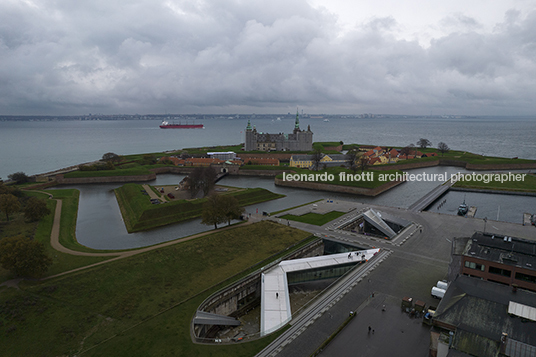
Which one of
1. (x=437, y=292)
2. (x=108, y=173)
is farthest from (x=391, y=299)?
(x=108, y=173)

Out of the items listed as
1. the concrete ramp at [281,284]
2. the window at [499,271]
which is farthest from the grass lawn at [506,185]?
the window at [499,271]

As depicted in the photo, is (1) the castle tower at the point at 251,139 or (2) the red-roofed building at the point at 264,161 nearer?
(2) the red-roofed building at the point at 264,161

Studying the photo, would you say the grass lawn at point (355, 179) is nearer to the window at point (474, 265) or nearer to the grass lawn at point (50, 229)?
the window at point (474, 265)

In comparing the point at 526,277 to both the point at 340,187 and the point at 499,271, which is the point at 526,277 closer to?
the point at 499,271

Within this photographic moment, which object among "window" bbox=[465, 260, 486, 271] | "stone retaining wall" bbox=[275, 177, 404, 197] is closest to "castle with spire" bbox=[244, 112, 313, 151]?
"stone retaining wall" bbox=[275, 177, 404, 197]

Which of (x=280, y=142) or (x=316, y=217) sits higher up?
(x=280, y=142)

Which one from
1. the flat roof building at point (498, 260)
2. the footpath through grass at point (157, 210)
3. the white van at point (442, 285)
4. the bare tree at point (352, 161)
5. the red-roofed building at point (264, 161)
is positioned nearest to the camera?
the flat roof building at point (498, 260)

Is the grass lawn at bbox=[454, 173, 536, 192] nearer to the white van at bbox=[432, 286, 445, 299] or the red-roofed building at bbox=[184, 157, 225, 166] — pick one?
the white van at bbox=[432, 286, 445, 299]
